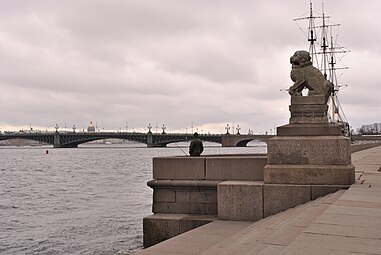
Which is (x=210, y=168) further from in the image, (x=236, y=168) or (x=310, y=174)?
(x=310, y=174)

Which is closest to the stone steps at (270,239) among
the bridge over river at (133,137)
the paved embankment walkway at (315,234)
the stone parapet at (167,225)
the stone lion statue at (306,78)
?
the paved embankment walkway at (315,234)

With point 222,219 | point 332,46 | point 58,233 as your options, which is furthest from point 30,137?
point 222,219

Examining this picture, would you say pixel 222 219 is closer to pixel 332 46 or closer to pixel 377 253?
pixel 377 253

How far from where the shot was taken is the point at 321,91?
1034 centimetres

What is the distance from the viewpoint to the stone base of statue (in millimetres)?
9312

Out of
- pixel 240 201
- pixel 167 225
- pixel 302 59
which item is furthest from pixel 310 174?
pixel 167 225

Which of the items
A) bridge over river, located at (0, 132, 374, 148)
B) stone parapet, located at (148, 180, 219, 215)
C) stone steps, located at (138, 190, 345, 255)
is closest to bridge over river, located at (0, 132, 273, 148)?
bridge over river, located at (0, 132, 374, 148)

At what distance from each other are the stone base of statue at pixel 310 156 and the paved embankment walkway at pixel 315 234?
1.58ft

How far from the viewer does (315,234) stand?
5.14 m

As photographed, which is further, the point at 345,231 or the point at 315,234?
the point at 345,231

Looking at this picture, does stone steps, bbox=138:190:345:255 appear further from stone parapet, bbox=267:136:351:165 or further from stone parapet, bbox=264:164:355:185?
stone parapet, bbox=267:136:351:165

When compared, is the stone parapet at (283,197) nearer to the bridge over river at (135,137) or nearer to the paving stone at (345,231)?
the paving stone at (345,231)

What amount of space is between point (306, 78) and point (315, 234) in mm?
5874

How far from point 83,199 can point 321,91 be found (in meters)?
17.8
